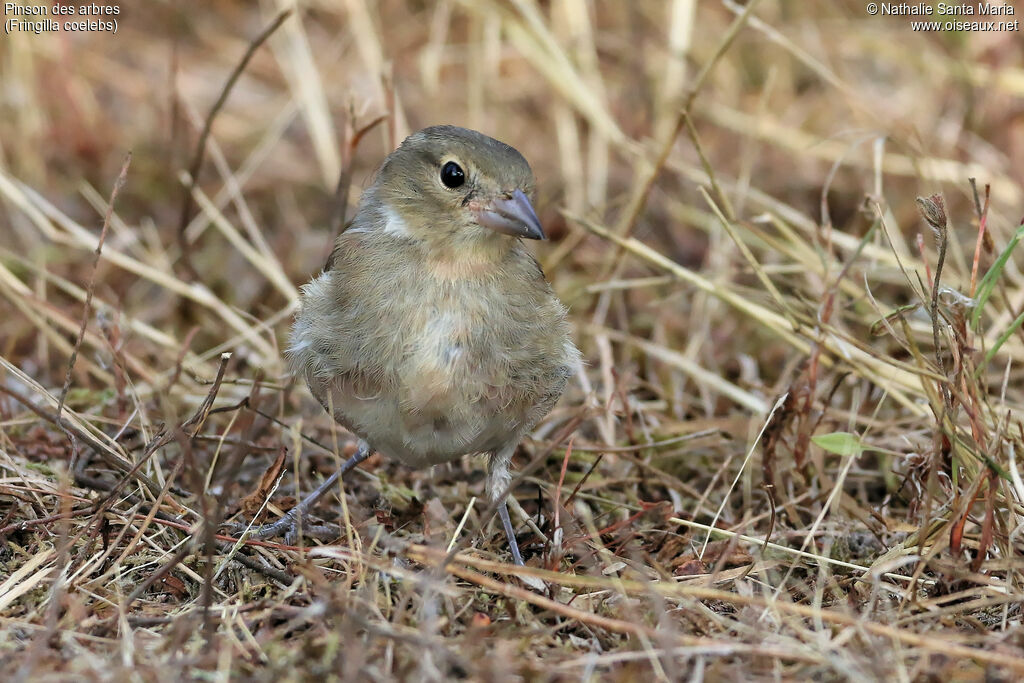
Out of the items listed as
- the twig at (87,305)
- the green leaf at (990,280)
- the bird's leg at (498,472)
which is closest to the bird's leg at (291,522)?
the bird's leg at (498,472)

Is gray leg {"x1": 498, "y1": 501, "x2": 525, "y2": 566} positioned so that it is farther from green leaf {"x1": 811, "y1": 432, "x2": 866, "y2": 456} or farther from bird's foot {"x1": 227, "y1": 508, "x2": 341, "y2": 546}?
green leaf {"x1": 811, "y1": 432, "x2": 866, "y2": 456}

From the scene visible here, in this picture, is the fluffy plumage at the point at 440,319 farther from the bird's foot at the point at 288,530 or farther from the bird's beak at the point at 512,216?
the bird's foot at the point at 288,530

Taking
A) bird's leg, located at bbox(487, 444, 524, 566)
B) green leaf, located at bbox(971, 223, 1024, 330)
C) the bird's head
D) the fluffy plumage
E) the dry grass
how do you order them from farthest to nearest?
bird's leg, located at bbox(487, 444, 524, 566) → the bird's head → the fluffy plumage → green leaf, located at bbox(971, 223, 1024, 330) → the dry grass

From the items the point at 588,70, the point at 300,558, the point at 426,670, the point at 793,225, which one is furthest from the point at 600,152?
the point at 426,670

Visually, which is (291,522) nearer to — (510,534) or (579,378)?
(510,534)

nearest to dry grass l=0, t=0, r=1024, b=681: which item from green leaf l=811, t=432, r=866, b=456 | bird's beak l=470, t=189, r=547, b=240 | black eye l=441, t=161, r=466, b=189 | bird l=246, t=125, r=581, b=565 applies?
green leaf l=811, t=432, r=866, b=456

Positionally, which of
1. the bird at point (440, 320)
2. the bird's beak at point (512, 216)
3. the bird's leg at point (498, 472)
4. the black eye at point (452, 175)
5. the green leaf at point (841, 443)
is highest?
the black eye at point (452, 175)

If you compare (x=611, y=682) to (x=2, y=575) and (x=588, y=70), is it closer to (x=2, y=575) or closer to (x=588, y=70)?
(x=2, y=575)
